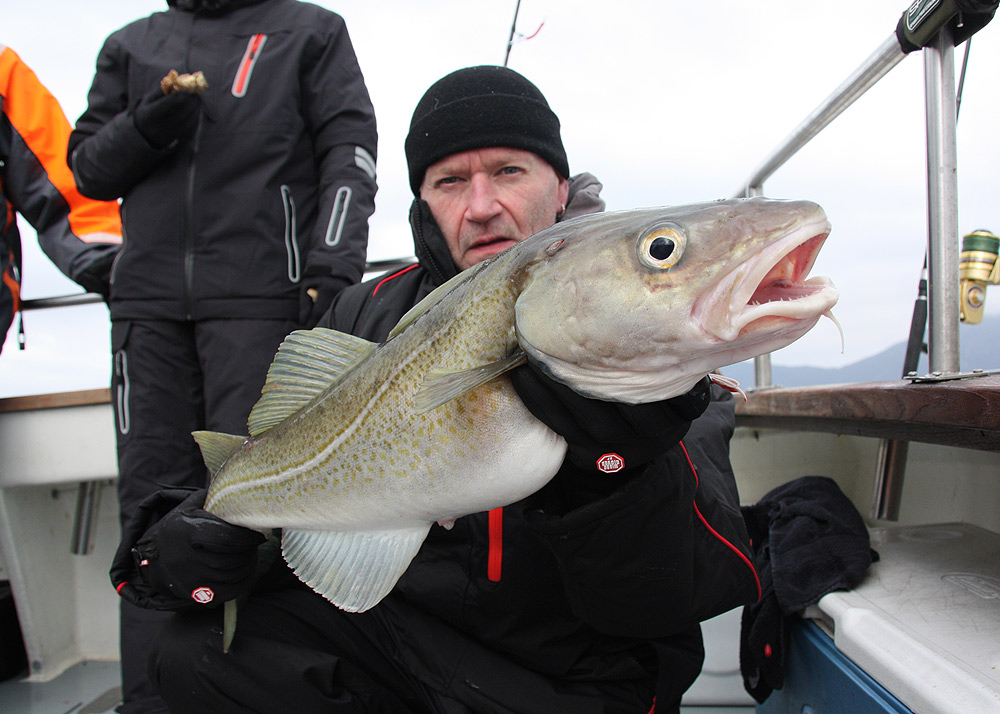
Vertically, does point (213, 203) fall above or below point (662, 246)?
above

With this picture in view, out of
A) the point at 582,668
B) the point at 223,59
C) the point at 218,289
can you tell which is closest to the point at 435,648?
the point at 582,668

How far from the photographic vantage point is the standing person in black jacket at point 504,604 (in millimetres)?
1401

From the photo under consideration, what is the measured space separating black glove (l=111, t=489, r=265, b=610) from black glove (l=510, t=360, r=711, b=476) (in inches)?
40.6

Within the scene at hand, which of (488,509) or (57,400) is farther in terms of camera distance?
(57,400)

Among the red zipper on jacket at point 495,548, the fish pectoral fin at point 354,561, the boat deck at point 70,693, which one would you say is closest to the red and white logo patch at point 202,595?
the fish pectoral fin at point 354,561

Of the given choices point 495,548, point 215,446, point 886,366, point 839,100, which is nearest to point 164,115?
point 215,446

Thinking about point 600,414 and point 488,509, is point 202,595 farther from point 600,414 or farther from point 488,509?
point 600,414

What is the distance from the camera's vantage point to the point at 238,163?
2842 millimetres

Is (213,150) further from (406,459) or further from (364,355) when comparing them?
(406,459)

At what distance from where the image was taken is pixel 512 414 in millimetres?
1193

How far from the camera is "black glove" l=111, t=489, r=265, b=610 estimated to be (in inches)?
67.3

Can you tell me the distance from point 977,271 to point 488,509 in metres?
1.58

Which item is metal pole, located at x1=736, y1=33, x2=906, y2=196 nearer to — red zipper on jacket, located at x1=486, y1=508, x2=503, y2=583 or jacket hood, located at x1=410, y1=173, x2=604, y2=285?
jacket hood, located at x1=410, y1=173, x2=604, y2=285

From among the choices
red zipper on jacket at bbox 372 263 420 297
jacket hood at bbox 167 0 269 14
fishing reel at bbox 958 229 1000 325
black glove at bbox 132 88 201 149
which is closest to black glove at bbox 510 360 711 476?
fishing reel at bbox 958 229 1000 325
